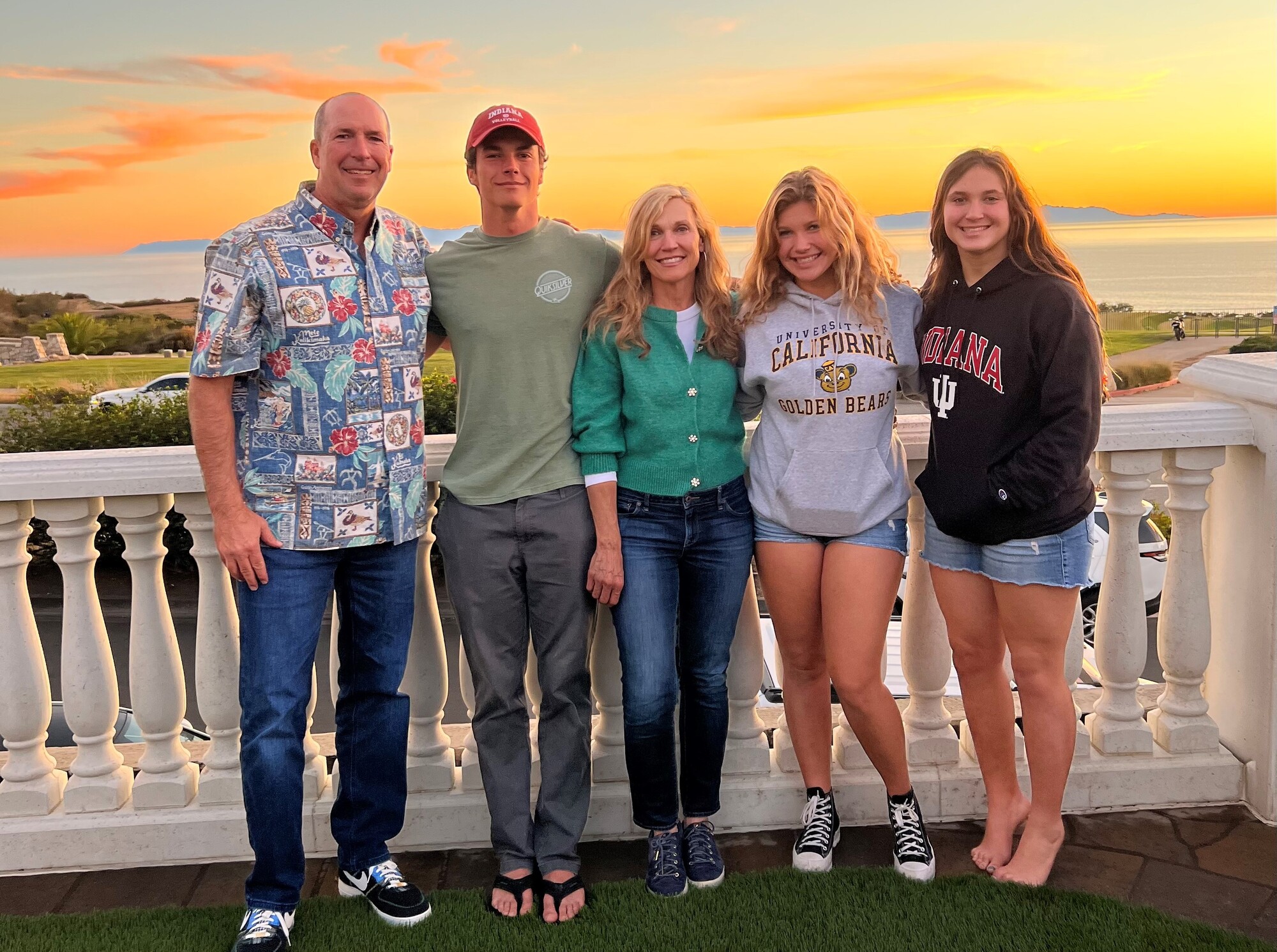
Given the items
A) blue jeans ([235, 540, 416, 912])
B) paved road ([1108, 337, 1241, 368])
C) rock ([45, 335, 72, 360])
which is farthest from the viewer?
paved road ([1108, 337, 1241, 368])

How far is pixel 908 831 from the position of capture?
2.63 metres

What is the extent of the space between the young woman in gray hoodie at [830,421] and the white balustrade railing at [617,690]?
33cm

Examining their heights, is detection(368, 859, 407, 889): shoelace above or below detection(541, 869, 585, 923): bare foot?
above

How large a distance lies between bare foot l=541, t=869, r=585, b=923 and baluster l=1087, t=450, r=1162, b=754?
5.27 ft

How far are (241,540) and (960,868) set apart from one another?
78.9 inches

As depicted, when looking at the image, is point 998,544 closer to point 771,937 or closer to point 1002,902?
point 1002,902

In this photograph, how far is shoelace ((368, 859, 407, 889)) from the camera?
252cm

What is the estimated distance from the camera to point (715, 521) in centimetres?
249

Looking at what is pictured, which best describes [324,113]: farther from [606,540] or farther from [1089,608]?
[1089,608]

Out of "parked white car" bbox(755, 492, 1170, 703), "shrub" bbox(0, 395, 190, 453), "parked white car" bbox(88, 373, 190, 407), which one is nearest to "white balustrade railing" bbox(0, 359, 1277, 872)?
→ "parked white car" bbox(755, 492, 1170, 703)

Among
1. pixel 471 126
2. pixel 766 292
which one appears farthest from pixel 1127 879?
pixel 471 126

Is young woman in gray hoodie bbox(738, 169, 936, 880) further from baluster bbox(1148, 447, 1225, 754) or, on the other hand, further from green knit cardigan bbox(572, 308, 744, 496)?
Result: baluster bbox(1148, 447, 1225, 754)

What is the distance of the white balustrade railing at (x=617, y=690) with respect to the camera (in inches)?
106

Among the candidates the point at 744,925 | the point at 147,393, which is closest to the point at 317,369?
the point at 744,925
